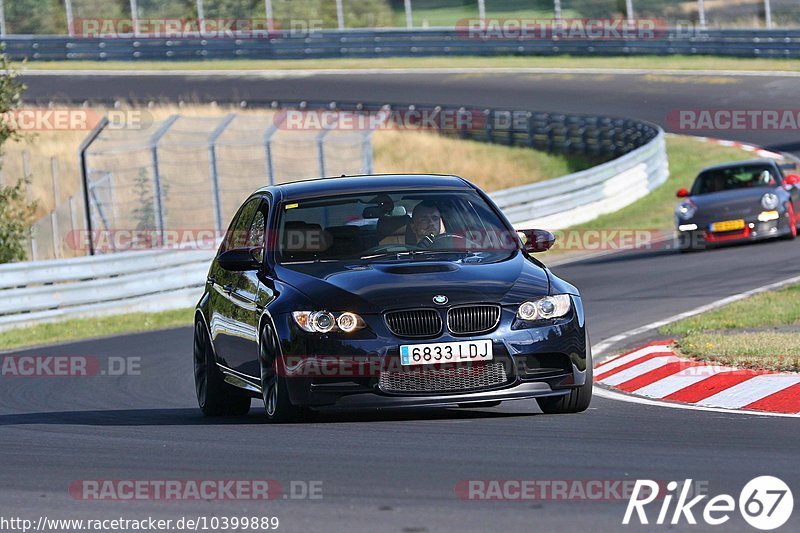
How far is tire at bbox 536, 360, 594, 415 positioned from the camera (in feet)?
28.8

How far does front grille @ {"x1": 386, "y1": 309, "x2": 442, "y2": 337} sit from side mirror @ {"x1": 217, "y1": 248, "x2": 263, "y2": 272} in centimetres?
140

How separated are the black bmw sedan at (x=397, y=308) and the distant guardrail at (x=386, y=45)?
35.1 m

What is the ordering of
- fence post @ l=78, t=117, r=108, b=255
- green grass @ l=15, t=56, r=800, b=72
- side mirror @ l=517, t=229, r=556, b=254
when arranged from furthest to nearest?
green grass @ l=15, t=56, r=800, b=72
fence post @ l=78, t=117, r=108, b=255
side mirror @ l=517, t=229, r=556, b=254

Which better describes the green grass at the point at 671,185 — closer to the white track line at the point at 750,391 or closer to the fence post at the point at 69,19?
the white track line at the point at 750,391

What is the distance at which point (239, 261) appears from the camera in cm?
939

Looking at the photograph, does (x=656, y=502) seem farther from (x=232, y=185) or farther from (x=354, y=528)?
(x=232, y=185)

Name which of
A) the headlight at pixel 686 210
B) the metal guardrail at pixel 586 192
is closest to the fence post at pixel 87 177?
the metal guardrail at pixel 586 192

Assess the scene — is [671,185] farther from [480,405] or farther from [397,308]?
[397,308]

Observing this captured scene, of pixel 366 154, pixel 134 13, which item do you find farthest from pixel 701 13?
pixel 366 154

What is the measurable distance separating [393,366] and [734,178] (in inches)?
598

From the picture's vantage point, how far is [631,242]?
25.0 meters

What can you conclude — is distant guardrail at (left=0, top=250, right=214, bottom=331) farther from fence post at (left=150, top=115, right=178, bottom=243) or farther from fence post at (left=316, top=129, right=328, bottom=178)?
fence post at (left=316, top=129, right=328, bottom=178)

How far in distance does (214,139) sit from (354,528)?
19129mm

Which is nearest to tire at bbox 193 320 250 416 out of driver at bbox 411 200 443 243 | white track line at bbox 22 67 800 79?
driver at bbox 411 200 443 243
